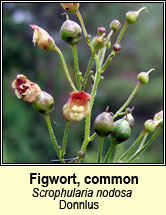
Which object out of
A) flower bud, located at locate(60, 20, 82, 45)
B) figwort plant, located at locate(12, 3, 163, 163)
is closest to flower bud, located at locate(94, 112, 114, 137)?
figwort plant, located at locate(12, 3, 163, 163)

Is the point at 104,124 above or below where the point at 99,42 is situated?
below

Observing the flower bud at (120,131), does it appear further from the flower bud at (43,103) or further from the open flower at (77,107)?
the flower bud at (43,103)

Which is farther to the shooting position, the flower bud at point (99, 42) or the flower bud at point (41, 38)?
the flower bud at point (41, 38)

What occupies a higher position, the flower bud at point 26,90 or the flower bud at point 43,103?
the flower bud at point 26,90

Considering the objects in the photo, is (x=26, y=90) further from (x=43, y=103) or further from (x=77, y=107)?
(x=77, y=107)

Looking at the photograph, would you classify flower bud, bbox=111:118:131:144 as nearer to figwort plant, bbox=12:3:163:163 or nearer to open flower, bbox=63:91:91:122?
figwort plant, bbox=12:3:163:163

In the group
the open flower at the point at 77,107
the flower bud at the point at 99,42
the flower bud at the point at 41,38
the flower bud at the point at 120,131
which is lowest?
the flower bud at the point at 120,131

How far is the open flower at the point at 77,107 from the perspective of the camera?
162 centimetres

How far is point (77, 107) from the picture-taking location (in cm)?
164

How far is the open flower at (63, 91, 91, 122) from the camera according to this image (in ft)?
5.30

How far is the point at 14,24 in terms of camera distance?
16.3 ft

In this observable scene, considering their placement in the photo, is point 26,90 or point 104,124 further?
point 26,90

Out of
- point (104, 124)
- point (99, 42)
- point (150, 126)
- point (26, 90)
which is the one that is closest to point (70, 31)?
point (99, 42)

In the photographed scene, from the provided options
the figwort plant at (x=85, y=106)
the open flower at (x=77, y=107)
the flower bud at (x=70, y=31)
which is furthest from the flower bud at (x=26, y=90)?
the flower bud at (x=70, y=31)
